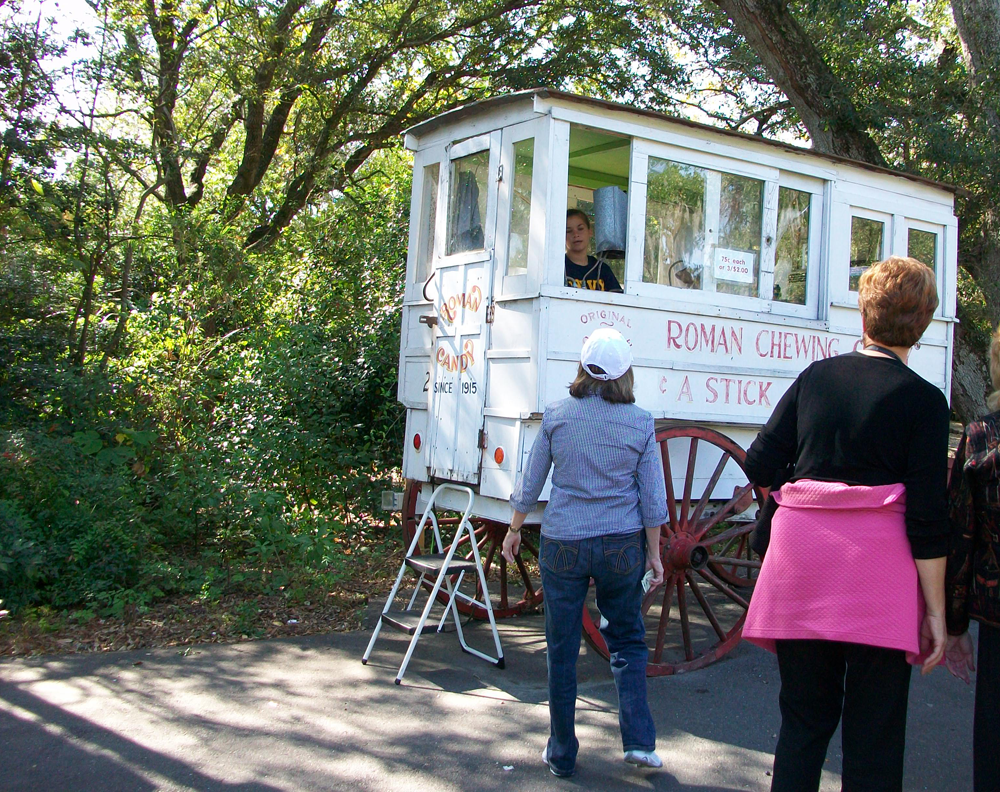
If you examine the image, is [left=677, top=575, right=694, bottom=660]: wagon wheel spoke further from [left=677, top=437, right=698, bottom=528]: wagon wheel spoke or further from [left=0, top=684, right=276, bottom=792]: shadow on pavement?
[left=0, top=684, right=276, bottom=792]: shadow on pavement

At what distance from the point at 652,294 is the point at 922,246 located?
2.58 meters

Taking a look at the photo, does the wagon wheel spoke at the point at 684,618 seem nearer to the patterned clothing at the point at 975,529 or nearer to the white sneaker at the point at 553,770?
the white sneaker at the point at 553,770

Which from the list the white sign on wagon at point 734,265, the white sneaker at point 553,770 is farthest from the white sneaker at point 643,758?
the white sign on wagon at point 734,265

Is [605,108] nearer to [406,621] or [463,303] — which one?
[463,303]

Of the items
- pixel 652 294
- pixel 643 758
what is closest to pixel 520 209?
pixel 652 294

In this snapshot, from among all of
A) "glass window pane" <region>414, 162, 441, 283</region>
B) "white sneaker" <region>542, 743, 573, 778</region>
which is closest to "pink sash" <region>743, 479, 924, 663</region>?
"white sneaker" <region>542, 743, 573, 778</region>

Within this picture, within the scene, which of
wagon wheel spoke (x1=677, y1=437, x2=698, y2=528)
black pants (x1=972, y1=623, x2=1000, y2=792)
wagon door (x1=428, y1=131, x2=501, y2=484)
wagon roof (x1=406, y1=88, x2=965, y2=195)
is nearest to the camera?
black pants (x1=972, y1=623, x2=1000, y2=792)

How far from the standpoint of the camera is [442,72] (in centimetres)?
1343

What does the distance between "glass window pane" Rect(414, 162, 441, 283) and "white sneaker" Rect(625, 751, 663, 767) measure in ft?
11.4

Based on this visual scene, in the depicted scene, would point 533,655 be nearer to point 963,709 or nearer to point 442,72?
point 963,709

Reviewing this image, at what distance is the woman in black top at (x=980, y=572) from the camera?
249 cm

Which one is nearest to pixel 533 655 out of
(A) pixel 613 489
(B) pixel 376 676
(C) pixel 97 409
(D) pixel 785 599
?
(B) pixel 376 676

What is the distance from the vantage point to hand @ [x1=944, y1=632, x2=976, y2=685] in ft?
8.77

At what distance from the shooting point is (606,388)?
12.1ft
